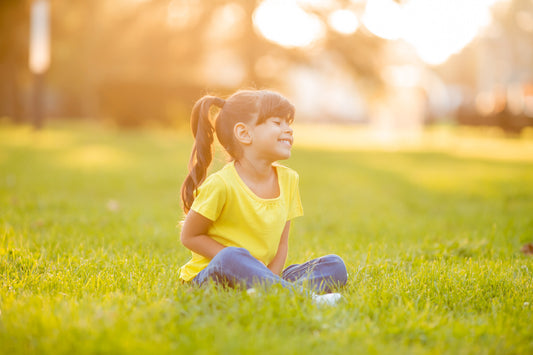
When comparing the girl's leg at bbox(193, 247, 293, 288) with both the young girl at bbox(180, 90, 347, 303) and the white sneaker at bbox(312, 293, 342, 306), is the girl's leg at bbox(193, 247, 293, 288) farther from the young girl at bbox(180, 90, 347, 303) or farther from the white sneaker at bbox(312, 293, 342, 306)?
the white sneaker at bbox(312, 293, 342, 306)

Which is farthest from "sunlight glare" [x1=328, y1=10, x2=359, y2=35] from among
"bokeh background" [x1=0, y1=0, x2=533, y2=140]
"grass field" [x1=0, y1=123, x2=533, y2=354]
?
"grass field" [x1=0, y1=123, x2=533, y2=354]

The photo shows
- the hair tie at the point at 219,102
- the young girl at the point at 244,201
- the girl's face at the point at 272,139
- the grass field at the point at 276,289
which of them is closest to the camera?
the grass field at the point at 276,289

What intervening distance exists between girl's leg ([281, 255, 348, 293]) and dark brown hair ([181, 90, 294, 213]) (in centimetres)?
70

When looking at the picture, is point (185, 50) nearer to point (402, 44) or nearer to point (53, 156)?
point (402, 44)

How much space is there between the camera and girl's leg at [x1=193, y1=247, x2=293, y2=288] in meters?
2.42

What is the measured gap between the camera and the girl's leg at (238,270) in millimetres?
2420

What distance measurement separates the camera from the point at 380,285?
8.95 feet

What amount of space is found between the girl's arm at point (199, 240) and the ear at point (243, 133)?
1.46ft

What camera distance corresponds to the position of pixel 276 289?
7.85 feet

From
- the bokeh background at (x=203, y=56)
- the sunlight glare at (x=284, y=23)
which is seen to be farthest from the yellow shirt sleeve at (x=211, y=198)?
the sunlight glare at (x=284, y=23)

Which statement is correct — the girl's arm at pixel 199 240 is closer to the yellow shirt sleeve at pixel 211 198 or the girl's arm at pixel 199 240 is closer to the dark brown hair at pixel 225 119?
the yellow shirt sleeve at pixel 211 198

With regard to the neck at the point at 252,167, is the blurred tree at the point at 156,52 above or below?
above

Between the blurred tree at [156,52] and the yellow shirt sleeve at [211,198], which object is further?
the blurred tree at [156,52]

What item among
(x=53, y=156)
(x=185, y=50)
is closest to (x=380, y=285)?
(x=53, y=156)
